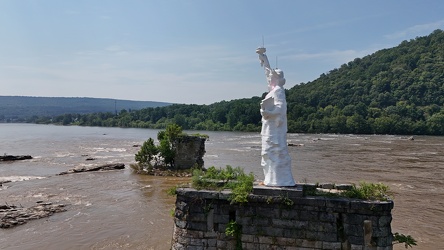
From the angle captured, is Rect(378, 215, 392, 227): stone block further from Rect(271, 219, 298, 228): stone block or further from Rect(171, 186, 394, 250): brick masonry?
Rect(271, 219, 298, 228): stone block

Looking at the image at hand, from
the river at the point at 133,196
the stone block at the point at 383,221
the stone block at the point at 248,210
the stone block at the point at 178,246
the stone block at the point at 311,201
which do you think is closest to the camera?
the stone block at the point at 383,221

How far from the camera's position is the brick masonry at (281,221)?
813 centimetres

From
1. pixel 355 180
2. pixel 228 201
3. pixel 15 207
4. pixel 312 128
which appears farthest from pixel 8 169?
pixel 312 128

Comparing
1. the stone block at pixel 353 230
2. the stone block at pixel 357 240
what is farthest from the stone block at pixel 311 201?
the stone block at pixel 357 240

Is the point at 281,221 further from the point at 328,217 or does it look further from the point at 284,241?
the point at 328,217

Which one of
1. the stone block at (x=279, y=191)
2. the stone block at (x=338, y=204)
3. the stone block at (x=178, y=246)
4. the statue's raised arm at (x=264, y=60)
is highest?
the statue's raised arm at (x=264, y=60)

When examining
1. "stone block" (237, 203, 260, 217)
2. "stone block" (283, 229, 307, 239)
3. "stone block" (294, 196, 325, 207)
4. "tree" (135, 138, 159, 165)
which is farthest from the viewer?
"tree" (135, 138, 159, 165)

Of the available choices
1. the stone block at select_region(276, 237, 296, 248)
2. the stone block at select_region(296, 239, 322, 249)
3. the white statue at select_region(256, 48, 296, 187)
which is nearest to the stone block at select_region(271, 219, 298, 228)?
the stone block at select_region(276, 237, 296, 248)

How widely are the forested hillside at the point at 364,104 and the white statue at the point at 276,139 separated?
81.1m

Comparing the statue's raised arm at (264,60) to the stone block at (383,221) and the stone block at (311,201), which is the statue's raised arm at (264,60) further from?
the stone block at (383,221)

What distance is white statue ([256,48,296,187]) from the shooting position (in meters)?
8.89

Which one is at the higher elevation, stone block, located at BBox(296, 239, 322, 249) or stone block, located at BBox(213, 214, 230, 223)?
stone block, located at BBox(213, 214, 230, 223)

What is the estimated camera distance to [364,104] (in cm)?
9556

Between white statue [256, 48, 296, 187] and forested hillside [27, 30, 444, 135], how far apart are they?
266 ft
